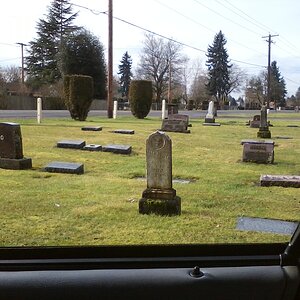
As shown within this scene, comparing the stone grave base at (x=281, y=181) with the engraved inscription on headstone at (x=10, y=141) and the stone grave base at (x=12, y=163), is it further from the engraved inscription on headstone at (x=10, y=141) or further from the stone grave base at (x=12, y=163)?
the engraved inscription on headstone at (x=10, y=141)

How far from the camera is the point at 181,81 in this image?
10.3 ft

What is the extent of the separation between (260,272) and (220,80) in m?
1.56

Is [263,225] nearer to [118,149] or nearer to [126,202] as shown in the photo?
[126,202]

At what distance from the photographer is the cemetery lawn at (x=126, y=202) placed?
3.76 meters

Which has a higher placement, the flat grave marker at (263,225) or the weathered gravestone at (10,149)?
the weathered gravestone at (10,149)

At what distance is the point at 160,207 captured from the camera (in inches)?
184

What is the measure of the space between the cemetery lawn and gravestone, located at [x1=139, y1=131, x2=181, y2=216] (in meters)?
0.15

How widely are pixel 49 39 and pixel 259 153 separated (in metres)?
6.86

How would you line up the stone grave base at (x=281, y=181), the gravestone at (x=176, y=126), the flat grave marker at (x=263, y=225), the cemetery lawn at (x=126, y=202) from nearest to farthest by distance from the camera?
the cemetery lawn at (x=126, y=202) → the flat grave marker at (x=263, y=225) → the stone grave base at (x=281, y=181) → the gravestone at (x=176, y=126)

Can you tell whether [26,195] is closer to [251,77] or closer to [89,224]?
[89,224]

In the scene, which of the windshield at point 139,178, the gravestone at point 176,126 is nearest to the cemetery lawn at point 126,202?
the windshield at point 139,178

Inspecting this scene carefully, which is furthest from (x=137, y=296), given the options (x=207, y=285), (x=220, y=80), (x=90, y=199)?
(x=90, y=199)

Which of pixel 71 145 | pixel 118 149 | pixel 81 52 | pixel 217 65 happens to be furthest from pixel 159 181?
pixel 71 145

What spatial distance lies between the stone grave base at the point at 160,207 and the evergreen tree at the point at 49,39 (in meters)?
2.12
